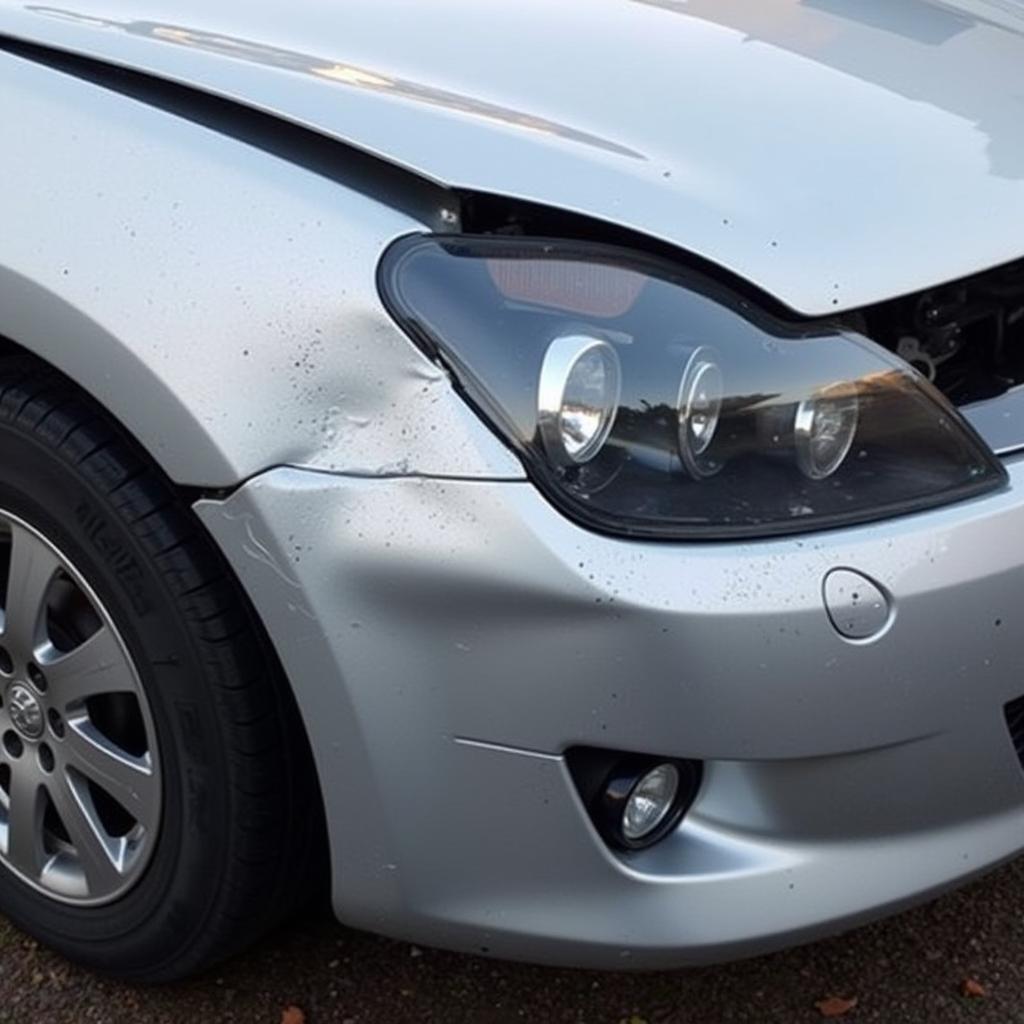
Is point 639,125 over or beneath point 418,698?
over

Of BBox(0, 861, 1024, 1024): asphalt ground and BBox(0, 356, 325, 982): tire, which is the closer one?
BBox(0, 356, 325, 982): tire

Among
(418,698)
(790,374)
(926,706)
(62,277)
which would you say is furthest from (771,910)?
(62,277)

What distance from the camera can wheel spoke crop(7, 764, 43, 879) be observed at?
85.2 inches

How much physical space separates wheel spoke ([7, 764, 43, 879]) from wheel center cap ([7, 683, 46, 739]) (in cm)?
7

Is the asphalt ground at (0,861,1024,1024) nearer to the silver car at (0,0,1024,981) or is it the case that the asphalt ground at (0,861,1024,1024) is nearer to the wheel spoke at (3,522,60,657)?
the silver car at (0,0,1024,981)

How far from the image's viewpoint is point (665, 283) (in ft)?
5.48

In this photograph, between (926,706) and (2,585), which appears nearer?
(926,706)

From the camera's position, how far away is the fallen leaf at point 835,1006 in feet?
7.08

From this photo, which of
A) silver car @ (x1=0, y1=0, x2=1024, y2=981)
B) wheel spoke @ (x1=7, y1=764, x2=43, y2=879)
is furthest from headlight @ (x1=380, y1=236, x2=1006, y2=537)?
wheel spoke @ (x1=7, y1=764, x2=43, y2=879)

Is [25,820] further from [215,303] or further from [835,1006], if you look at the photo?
[835,1006]

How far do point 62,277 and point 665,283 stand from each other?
0.68 meters

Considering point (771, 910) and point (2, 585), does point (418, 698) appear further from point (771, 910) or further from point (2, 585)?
point (2, 585)

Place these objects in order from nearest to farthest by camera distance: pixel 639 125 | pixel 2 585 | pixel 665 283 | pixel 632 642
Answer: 1. pixel 632 642
2. pixel 665 283
3. pixel 639 125
4. pixel 2 585

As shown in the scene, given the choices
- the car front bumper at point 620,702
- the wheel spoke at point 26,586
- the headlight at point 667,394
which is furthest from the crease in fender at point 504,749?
the wheel spoke at point 26,586
